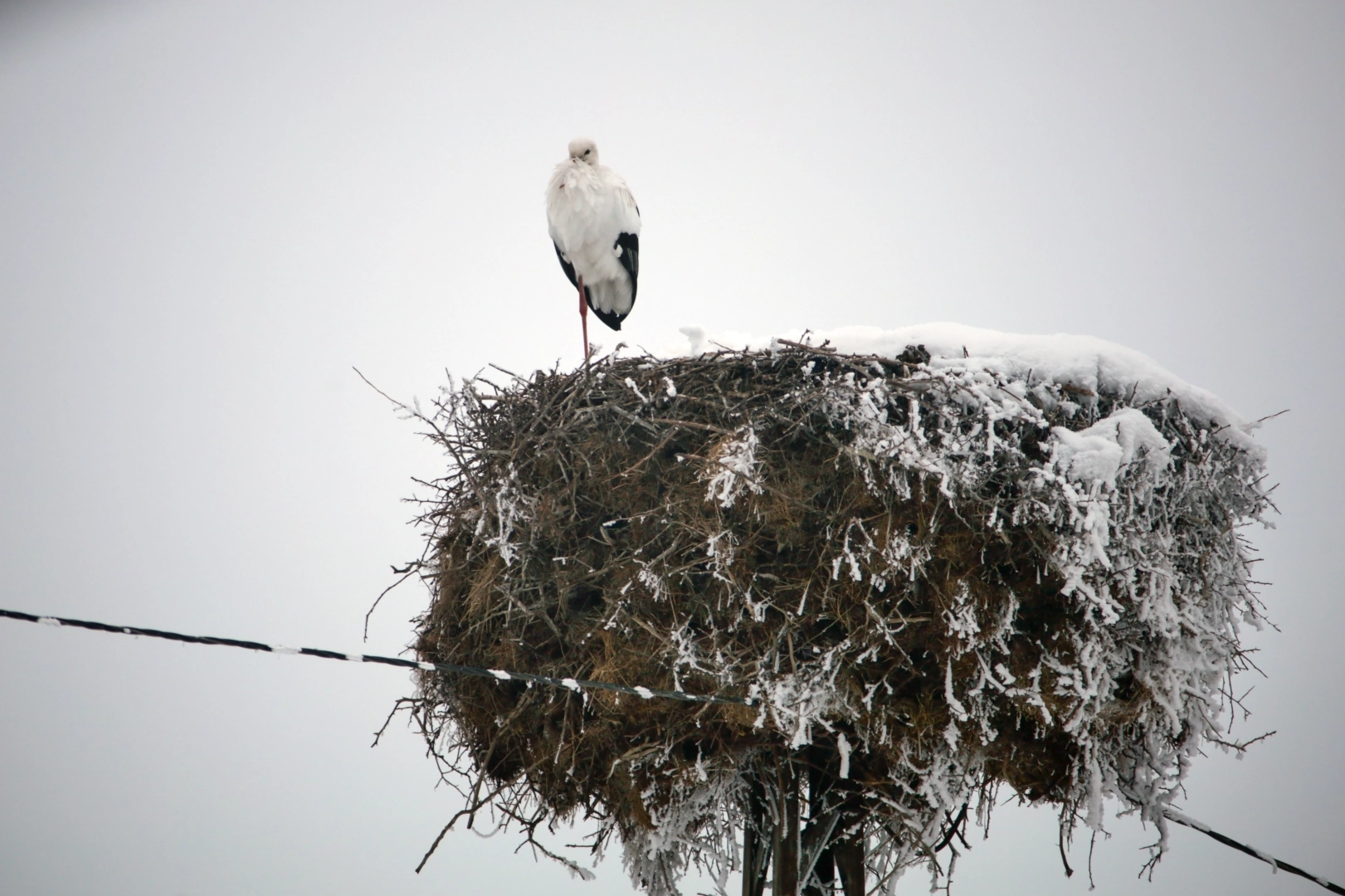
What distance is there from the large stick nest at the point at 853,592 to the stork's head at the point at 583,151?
2.96 m

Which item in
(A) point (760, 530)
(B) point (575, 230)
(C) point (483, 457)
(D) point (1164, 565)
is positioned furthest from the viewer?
(B) point (575, 230)

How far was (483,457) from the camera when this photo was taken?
445 centimetres

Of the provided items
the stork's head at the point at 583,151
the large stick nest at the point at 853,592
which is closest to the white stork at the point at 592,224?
the stork's head at the point at 583,151

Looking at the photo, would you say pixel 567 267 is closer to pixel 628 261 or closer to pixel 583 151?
pixel 628 261

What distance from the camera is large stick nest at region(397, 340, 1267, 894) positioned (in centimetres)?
364

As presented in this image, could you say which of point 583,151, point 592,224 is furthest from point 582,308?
point 583,151

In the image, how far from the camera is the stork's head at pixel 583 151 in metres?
6.79

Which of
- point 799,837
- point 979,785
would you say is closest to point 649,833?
point 799,837

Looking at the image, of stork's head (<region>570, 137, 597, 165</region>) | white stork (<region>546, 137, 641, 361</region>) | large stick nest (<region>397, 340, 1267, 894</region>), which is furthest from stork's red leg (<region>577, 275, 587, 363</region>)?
large stick nest (<region>397, 340, 1267, 894</region>)

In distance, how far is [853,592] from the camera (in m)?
3.71

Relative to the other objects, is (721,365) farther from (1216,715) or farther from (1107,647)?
(1216,715)

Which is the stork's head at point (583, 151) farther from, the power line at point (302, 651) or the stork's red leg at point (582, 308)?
the power line at point (302, 651)

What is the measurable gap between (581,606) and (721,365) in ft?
4.07

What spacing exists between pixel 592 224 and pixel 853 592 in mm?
3810
